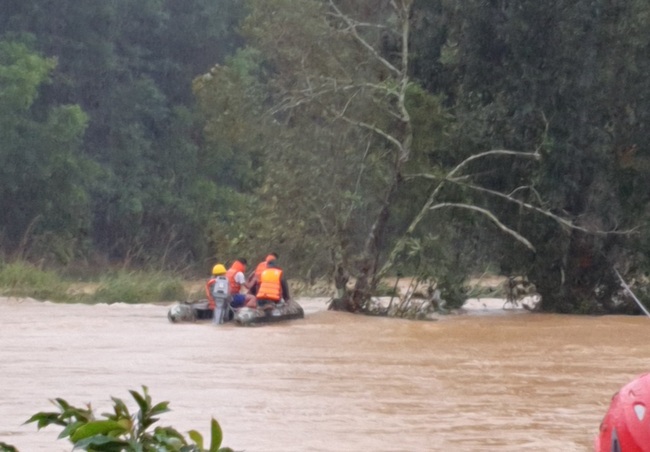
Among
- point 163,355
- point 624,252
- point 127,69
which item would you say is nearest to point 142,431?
point 163,355

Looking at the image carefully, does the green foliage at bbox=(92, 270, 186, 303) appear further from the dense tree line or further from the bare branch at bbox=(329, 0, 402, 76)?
the bare branch at bbox=(329, 0, 402, 76)

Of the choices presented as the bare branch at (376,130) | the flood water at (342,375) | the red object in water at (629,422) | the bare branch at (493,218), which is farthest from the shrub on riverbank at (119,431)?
the bare branch at (376,130)

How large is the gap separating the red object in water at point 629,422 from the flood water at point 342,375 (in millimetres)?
4001

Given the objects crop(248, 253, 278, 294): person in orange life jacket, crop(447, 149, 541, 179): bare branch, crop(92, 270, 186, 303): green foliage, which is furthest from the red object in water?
crop(92, 270, 186, 303): green foliage

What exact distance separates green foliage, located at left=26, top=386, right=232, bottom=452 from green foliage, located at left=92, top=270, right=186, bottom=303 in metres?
25.1

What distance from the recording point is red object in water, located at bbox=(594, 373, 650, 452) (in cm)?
635

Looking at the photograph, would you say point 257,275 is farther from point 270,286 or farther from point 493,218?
point 493,218

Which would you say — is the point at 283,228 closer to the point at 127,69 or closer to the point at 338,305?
the point at 338,305

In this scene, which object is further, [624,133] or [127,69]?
[127,69]

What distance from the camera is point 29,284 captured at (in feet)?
98.8

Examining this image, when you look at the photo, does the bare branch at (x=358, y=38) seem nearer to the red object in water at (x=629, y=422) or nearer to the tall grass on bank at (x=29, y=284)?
the tall grass on bank at (x=29, y=284)

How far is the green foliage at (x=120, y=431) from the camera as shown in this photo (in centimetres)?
448

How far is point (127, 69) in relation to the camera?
158 ft

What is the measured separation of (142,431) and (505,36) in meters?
21.2
